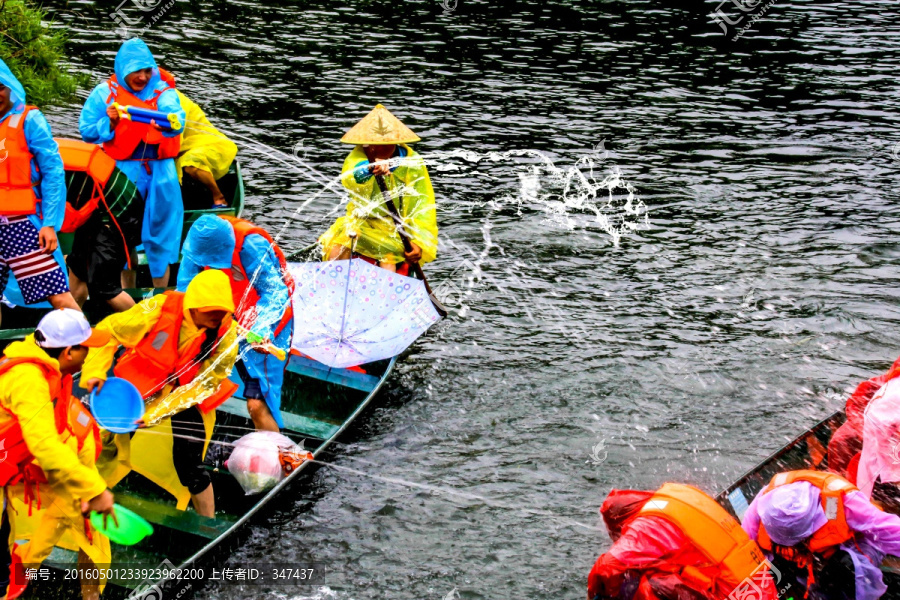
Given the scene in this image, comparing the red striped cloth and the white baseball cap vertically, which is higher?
the white baseball cap

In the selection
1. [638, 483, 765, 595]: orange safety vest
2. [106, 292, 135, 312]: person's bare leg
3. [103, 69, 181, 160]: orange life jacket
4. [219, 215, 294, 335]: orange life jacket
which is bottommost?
[106, 292, 135, 312]: person's bare leg

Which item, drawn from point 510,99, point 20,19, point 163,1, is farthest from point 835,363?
point 163,1

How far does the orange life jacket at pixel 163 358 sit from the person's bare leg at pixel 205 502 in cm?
97

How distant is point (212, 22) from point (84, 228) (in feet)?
41.4

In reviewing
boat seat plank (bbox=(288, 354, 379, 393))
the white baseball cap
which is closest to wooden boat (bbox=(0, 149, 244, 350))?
boat seat plank (bbox=(288, 354, 379, 393))

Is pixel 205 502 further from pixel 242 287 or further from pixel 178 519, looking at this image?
pixel 242 287

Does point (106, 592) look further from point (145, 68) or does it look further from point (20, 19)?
point (20, 19)

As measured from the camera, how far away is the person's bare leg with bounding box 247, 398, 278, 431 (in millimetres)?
7654

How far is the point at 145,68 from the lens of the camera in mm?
9734

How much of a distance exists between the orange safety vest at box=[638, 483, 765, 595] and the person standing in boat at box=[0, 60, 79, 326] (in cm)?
536

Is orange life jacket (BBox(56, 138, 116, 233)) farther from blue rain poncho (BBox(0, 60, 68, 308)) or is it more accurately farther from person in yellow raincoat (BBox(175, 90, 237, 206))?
person in yellow raincoat (BBox(175, 90, 237, 206))

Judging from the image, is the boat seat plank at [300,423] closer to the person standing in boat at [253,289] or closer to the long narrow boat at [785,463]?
the person standing in boat at [253,289]

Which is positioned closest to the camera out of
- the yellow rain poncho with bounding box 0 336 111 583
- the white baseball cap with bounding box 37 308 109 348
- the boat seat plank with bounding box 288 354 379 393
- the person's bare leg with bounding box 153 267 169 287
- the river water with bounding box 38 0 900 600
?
the yellow rain poncho with bounding box 0 336 111 583

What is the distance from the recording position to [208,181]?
11.2 meters
